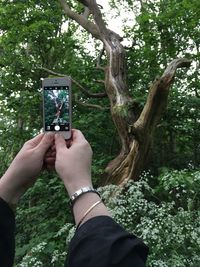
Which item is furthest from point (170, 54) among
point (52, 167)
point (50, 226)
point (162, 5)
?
point (52, 167)

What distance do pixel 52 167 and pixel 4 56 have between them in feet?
25.6

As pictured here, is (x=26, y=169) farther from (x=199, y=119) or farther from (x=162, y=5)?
(x=162, y=5)

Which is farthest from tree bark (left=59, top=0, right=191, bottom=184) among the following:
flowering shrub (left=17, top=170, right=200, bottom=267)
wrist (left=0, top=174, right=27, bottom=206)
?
wrist (left=0, top=174, right=27, bottom=206)

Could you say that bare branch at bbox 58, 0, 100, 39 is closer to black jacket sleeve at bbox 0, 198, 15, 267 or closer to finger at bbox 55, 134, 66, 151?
finger at bbox 55, 134, 66, 151

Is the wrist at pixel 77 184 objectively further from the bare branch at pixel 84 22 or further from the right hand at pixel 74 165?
the bare branch at pixel 84 22

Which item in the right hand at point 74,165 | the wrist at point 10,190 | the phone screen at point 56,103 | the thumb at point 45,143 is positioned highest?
the phone screen at point 56,103

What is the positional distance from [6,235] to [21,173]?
0.16 m

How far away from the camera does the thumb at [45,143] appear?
1089 millimetres

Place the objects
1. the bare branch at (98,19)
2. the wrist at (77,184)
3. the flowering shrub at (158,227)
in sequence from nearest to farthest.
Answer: the wrist at (77,184) < the flowering shrub at (158,227) < the bare branch at (98,19)

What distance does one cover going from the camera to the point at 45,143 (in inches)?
43.8

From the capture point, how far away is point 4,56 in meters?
8.51

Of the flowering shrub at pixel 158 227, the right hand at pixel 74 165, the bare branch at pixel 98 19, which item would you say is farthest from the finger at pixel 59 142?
the bare branch at pixel 98 19

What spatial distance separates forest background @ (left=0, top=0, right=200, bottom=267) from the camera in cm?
533

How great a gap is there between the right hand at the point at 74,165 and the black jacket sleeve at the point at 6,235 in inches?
6.3
